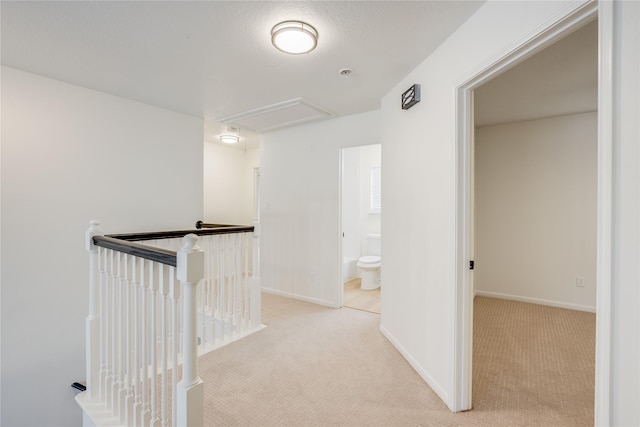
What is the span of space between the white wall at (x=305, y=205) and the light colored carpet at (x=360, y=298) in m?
0.33

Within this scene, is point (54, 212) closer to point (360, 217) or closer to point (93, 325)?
point (93, 325)

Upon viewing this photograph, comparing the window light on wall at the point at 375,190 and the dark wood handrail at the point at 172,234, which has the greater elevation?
the window light on wall at the point at 375,190

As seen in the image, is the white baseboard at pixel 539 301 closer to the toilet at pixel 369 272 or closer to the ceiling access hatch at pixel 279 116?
the toilet at pixel 369 272

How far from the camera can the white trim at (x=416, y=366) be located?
1986 mm

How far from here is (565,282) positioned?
3771 millimetres

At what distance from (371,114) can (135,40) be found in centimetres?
236

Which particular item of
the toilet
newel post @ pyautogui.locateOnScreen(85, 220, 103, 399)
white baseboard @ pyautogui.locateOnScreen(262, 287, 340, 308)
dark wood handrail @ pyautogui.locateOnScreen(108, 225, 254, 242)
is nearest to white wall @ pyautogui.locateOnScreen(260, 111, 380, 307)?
Result: white baseboard @ pyautogui.locateOnScreen(262, 287, 340, 308)

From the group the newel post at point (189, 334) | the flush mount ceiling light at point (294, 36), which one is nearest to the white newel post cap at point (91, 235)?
the newel post at point (189, 334)

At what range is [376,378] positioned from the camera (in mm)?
2227

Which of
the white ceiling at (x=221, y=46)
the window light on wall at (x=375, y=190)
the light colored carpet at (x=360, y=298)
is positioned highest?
the white ceiling at (x=221, y=46)

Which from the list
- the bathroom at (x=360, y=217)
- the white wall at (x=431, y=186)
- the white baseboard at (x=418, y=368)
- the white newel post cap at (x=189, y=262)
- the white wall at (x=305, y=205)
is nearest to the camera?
the white newel post cap at (x=189, y=262)

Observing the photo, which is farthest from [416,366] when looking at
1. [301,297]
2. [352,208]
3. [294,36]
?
[352,208]

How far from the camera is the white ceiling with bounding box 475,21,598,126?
2.14 metres

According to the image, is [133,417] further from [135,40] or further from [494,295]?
[494,295]
